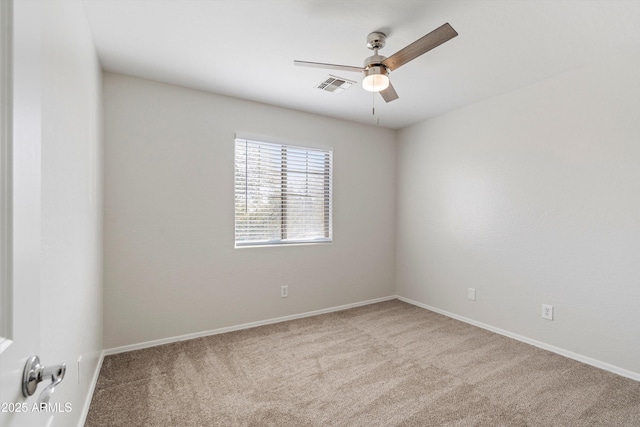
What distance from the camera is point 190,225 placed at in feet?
9.82

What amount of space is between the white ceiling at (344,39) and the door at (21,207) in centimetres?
156

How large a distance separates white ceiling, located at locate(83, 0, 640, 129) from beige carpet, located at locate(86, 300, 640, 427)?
251 cm

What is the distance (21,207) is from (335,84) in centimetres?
273

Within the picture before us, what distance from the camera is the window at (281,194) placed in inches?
131

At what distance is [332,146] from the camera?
390cm

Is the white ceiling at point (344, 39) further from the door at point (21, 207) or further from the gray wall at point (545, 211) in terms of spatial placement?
the door at point (21, 207)

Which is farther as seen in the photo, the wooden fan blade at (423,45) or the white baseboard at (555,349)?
the white baseboard at (555,349)

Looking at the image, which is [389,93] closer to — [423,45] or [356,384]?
[423,45]

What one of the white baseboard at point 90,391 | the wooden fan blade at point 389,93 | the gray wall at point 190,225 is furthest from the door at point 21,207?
the gray wall at point 190,225

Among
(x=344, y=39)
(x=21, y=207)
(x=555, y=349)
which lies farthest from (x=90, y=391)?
(x=555, y=349)

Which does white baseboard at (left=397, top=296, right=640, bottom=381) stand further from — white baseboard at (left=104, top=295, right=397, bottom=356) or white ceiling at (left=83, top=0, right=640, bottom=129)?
white ceiling at (left=83, top=0, right=640, bottom=129)

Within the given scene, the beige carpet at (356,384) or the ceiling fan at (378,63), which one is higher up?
the ceiling fan at (378,63)

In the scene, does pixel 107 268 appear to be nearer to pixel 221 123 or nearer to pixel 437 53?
pixel 221 123

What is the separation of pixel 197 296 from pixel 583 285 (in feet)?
11.6
